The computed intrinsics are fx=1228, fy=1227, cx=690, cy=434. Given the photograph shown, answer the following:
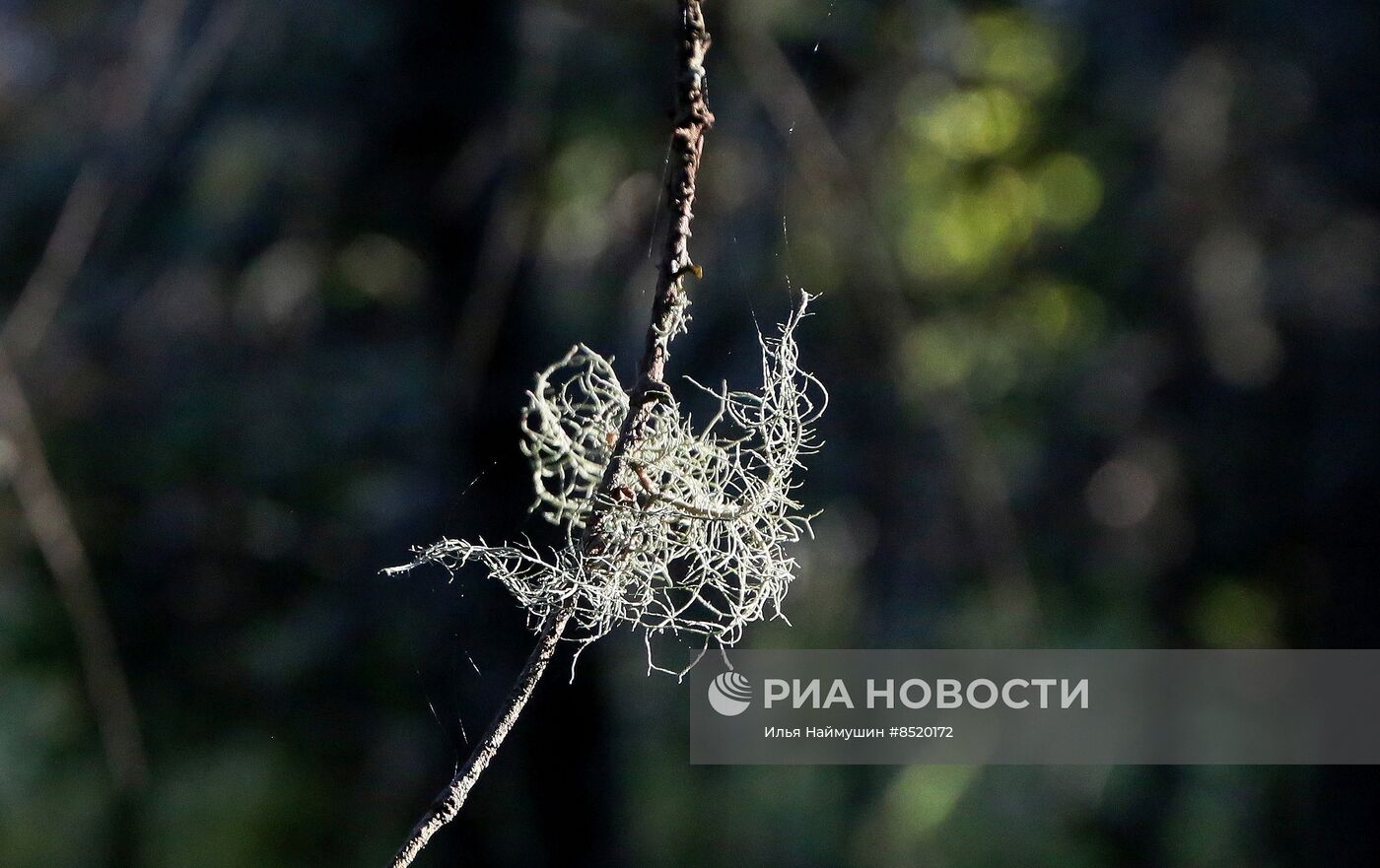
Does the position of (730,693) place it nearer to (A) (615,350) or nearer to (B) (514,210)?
(A) (615,350)

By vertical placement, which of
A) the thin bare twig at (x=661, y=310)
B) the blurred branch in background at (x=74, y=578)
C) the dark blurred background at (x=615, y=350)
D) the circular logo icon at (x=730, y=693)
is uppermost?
the dark blurred background at (x=615, y=350)

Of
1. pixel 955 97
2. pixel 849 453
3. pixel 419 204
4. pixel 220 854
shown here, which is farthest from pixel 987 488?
pixel 220 854

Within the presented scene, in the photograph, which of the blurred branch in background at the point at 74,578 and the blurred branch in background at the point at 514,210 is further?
the blurred branch in background at the point at 514,210

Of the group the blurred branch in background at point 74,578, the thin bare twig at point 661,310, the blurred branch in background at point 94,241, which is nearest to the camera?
the thin bare twig at point 661,310

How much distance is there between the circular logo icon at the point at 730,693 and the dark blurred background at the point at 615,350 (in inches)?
2.9

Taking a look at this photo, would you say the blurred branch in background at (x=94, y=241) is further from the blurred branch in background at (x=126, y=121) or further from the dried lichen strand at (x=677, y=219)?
the dried lichen strand at (x=677, y=219)

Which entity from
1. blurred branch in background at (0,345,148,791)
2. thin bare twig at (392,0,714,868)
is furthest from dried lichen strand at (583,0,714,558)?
blurred branch in background at (0,345,148,791)

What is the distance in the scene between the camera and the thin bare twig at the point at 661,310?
0.83 ft

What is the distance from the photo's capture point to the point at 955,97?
5.35ft

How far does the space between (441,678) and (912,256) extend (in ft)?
2.65

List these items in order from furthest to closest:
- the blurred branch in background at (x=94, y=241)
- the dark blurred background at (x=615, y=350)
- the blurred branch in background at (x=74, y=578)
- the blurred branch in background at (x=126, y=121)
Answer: the dark blurred background at (x=615, y=350), the blurred branch in background at (x=126, y=121), the blurred branch in background at (x=94, y=241), the blurred branch in background at (x=74, y=578)

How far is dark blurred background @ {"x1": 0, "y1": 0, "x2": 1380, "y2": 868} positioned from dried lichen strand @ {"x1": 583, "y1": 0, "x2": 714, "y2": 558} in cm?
118

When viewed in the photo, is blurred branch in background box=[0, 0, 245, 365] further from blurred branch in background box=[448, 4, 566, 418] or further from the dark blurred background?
blurred branch in background box=[448, 4, 566, 418]

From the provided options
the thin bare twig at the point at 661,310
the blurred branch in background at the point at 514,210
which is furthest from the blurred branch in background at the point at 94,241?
the thin bare twig at the point at 661,310
